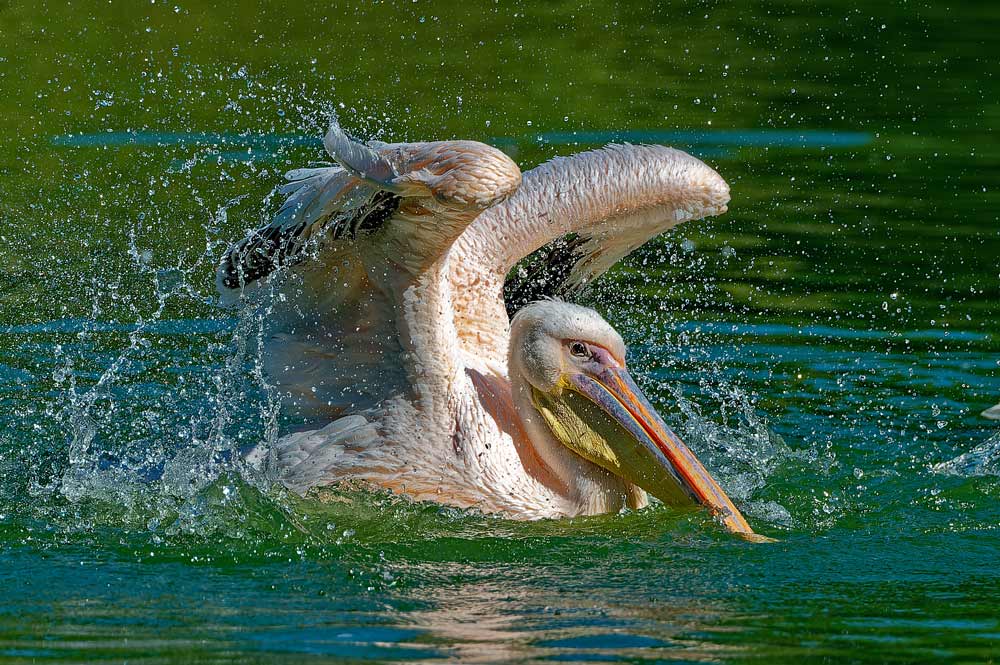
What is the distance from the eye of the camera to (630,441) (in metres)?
5.42

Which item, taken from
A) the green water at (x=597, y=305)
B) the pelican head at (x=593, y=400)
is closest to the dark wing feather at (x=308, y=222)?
the green water at (x=597, y=305)

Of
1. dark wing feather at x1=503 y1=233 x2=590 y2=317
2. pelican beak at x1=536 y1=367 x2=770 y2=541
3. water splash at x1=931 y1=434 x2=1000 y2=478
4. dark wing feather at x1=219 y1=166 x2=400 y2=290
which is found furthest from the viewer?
dark wing feather at x1=503 y1=233 x2=590 y2=317

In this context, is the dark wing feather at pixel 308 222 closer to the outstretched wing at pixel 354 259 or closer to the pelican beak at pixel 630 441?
the outstretched wing at pixel 354 259

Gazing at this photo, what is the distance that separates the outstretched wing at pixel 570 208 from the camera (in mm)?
6215

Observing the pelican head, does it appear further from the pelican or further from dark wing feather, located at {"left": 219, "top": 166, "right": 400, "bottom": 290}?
dark wing feather, located at {"left": 219, "top": 166, "right": 400, "bottom": 290}

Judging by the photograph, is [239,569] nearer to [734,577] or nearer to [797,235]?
[734,577]

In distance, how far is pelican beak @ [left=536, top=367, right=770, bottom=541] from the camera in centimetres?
530

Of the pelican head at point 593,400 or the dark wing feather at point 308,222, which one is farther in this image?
the pelican head at point 593,400

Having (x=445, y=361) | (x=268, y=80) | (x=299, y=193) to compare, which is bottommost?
(x=445, y=361)

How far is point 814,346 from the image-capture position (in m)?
7.65

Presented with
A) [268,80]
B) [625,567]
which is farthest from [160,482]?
[268,80]

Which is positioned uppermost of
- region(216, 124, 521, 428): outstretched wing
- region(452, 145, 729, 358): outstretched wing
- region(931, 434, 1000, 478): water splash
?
region(452, 145, 729, 358): outstretched wing

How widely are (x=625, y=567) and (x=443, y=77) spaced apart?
26.9ft

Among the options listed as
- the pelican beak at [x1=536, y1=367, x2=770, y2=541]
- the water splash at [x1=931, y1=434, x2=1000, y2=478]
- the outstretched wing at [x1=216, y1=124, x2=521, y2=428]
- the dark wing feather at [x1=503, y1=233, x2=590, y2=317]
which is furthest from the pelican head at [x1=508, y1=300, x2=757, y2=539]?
the dark wing feather at [x1=503, y1=233, x2=590, y2=317]
